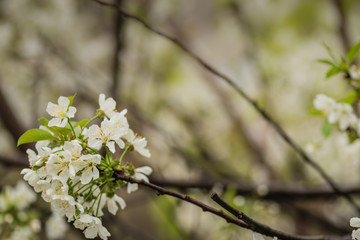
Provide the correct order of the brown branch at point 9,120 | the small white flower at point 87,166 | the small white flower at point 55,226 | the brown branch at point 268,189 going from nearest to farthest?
the small white flower at point 87,166
the small white flower at point 55,226
the brown branch at point 268,189
the brown branch at point 9,120

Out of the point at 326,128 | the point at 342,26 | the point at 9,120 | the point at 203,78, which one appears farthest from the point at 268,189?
the point at 203,78

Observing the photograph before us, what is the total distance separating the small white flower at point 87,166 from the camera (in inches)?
21.4

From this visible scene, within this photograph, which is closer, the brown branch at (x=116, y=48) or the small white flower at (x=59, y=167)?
the small white flower at (x=59, y=167)

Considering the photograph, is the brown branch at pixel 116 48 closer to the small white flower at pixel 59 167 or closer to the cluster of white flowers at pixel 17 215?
the cluster of white flowers at pixel 17 215

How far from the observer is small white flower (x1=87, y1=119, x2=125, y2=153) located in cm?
58

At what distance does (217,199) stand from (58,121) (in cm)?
32

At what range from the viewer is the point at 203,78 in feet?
11.1

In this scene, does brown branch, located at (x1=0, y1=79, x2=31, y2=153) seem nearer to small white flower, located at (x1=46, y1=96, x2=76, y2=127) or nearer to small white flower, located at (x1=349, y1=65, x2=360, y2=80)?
small white flower, located at (x1=46, y1=96, x2=76, y2=127)

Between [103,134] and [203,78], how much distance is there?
285 centimetres

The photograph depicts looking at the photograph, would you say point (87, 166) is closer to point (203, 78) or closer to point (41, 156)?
point (41, 156)

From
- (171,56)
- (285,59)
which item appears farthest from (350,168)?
(171,56)

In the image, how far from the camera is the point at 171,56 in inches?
148

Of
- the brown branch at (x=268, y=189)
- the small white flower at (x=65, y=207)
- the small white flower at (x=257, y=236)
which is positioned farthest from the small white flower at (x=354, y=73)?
the brown branch at (x=268, y=189)

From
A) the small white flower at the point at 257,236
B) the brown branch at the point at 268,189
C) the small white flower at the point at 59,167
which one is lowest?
the small white flower at the point at 59,167
